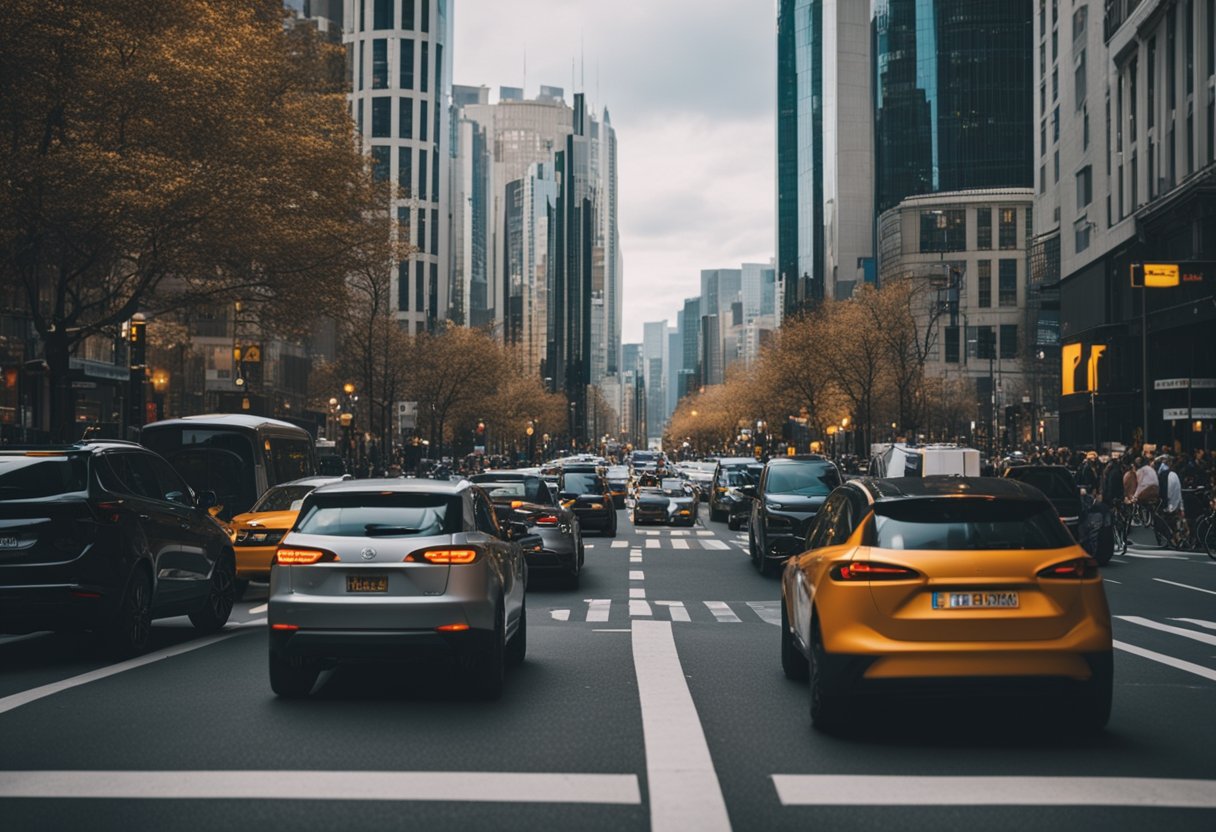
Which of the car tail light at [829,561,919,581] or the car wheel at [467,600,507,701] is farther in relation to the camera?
the car wheel at [467,600,507,701]

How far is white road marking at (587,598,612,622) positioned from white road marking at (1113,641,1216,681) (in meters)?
5.61

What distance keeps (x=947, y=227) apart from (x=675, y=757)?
443 feet

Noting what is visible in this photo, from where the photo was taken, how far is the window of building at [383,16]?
14225 cm

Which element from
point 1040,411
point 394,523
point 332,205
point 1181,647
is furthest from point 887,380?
point 394,523

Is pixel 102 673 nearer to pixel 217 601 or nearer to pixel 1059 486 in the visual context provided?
pixel 217 601

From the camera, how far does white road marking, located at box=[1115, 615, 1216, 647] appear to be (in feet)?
45.4

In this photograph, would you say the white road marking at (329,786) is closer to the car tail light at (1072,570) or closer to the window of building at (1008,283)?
the car tail light at (1072,570)

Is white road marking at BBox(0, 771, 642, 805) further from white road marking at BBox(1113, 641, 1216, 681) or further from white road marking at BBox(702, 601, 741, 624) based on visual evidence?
white road marking at BBox(702, 601, 741, 624)

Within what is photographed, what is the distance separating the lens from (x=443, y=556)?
942 centimetres

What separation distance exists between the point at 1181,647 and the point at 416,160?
454 feet

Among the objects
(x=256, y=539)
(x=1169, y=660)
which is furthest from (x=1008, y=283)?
(x=1169, y=660)

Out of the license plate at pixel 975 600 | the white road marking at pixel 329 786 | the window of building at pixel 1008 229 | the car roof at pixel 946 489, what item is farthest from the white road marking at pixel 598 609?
the window of building at pixel 1008 229

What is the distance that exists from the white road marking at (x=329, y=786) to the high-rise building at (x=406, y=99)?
134362 mm

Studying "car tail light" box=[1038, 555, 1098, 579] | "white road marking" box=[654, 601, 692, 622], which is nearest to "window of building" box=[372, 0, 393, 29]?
"white road marking" box=[654, 601, 692, 622]
